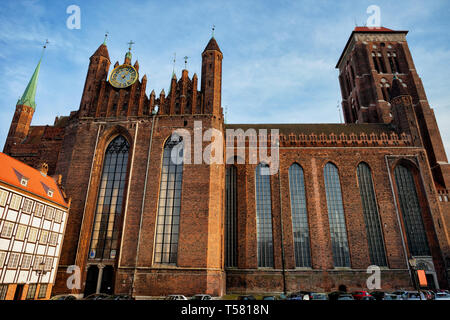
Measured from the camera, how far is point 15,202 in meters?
20.9

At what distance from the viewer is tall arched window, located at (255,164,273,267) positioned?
3191cm

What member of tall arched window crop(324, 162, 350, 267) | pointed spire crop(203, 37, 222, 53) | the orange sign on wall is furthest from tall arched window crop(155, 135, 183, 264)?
the orange sign on wall

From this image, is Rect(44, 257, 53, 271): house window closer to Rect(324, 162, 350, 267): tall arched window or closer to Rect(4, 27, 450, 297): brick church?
Rect(4, 27, 450, 297): brick church

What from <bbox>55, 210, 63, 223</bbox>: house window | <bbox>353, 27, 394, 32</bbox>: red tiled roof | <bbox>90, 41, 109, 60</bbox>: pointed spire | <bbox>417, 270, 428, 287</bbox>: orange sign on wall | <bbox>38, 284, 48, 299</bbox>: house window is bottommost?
<bbox>38, 284, 48, 299</bbox>: house window

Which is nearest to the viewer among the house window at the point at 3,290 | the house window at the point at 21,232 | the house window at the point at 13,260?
the house window at the point at 3,290

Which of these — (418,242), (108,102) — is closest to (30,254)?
(108,102)

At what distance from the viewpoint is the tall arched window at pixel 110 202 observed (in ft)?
83.9

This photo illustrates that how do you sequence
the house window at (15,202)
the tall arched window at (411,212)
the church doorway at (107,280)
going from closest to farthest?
1. the house window at (15,202)
2. the church doorway at (107,280)
3. the tall arched window at (411,212)

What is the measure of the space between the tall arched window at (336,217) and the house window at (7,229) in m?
30.5

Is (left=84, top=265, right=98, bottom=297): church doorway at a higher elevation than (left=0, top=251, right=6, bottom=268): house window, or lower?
lower

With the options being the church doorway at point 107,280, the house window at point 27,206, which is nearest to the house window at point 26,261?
the house window at point 27,206

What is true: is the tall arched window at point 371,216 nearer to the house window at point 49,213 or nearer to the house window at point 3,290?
the house window at point 49,213

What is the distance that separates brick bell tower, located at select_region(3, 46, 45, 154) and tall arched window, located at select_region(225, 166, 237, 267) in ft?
97.8
